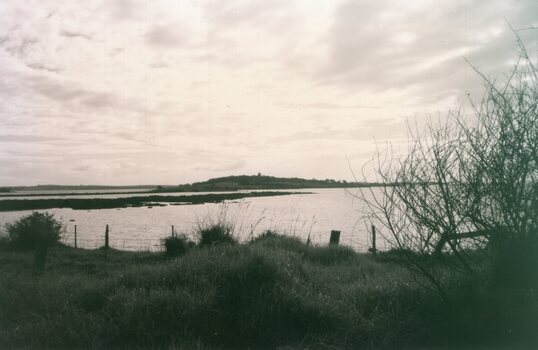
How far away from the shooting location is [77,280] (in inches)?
291

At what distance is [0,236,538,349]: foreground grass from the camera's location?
207 inches

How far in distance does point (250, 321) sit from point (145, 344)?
→ 1261 millimetres

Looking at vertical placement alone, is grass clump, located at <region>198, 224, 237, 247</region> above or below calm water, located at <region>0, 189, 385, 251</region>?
above

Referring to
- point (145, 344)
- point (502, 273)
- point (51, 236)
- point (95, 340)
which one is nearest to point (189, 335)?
point (145, 344)

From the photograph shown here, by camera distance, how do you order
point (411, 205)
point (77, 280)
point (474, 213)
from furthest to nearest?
point (77, 280) < point (411, 205) < point (474, 213)

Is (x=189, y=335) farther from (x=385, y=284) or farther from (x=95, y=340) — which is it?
(x=385, y=284)

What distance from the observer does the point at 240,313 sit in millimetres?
5746

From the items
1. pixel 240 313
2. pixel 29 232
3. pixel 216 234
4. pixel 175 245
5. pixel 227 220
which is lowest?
pixel 29 232

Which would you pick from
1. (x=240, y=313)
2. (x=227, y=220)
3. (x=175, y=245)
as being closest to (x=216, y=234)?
(x=227, y=220)

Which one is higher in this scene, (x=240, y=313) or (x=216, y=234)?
(x=216, y=234)

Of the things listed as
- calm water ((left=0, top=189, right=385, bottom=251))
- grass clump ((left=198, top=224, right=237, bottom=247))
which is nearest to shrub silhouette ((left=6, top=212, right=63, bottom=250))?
calm water ((left=0, top=189, right=385, bottom=251))

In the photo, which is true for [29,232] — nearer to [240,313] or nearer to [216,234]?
[216,234]

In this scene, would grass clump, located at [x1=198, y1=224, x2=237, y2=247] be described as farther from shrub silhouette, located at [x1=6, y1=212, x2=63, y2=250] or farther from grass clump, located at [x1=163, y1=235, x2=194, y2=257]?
shrub silhouette, located at [x1=6, y1=212, x2=63, y2=250]

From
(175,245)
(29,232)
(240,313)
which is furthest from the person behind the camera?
(29,232)
